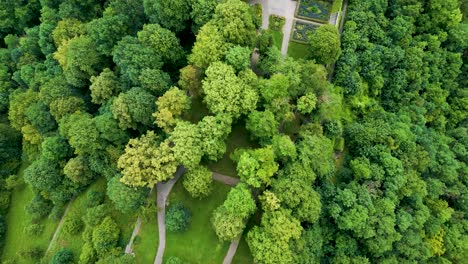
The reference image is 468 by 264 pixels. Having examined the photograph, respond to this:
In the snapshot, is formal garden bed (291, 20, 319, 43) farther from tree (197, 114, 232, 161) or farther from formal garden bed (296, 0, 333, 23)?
tree (197, 114, 232, 161)

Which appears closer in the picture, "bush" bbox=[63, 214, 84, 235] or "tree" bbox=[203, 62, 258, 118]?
"tree" bbox=[203, 62, 258, 118]

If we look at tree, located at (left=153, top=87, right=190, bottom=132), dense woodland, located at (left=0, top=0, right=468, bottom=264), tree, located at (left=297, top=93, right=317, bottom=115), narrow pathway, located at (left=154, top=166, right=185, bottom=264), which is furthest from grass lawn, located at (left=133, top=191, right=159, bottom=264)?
tree, located at (left=297, top=93, right=317, bottom=115)

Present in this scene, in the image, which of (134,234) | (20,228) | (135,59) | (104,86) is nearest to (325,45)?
(135,59)

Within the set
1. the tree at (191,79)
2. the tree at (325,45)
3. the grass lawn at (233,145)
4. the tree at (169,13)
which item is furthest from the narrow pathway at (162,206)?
the tree at (325,45)

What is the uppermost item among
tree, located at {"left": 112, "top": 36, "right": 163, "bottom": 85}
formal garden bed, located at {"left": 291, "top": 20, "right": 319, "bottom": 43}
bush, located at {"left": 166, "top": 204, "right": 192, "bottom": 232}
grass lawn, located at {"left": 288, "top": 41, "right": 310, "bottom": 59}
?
formal garden bed, located at {"left": 291, "top": 20, "right": 319, "bottom": 43}

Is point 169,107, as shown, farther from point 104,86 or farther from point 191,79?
point 104,86

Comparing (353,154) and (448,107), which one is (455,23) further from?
(353,154)

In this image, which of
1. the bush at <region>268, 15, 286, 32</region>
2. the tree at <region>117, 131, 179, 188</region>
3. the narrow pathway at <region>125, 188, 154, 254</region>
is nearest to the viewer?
the tree at <region>117, 131, 179, 188</region>
